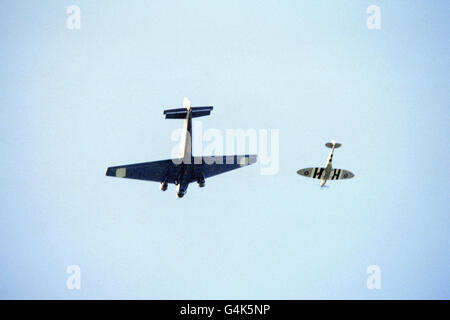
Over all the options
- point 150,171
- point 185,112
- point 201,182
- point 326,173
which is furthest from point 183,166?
point 326,173

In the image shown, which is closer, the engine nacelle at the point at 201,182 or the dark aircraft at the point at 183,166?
the dark aircraft at the point at 183,166

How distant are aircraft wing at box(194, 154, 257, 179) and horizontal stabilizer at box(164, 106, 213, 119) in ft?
12.8

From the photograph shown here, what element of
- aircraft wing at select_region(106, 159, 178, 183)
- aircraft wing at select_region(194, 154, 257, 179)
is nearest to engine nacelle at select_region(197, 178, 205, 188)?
aircraft wing at select_region(194, 154, 257, 179)

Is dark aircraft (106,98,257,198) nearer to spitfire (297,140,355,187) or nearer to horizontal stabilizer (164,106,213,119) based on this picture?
horizontal stabilizer (164,106,213,119)

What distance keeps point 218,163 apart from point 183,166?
4.17 m

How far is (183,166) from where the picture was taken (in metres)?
36.2

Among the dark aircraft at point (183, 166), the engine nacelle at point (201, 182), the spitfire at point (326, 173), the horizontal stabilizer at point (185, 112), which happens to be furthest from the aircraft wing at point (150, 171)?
the spitfire at point (326, 173)

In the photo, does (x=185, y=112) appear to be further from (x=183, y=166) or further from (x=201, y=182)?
(x=201, y=182)

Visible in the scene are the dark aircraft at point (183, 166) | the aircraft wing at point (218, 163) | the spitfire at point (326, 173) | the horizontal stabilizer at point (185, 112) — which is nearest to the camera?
the dark aircraft at point (183, 166)

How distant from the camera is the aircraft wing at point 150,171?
120 ft

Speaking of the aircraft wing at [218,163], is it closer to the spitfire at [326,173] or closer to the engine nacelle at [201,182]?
the engine nacelle at [201,182]

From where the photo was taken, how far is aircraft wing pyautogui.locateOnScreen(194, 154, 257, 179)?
122 feet
